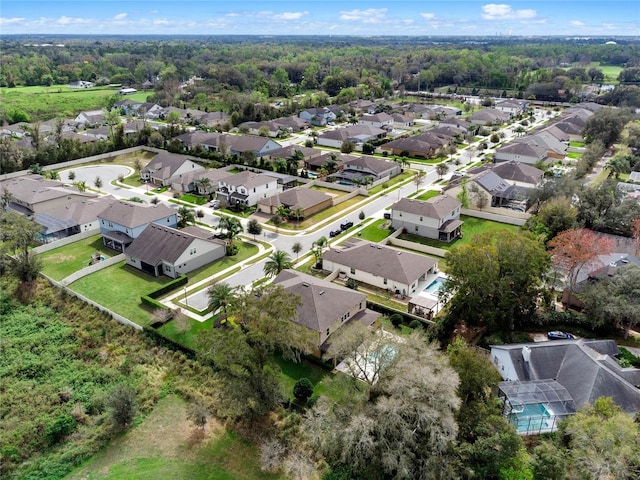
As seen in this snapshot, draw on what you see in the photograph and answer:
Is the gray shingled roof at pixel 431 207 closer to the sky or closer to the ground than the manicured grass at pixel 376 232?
closer to the sky

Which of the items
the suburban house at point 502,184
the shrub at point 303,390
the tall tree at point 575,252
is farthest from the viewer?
the suburban house at point 502,184

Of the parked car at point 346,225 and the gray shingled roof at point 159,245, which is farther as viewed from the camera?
the parked car at point 346,225

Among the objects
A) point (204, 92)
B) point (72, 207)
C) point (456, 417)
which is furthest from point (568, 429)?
point (204, 92)

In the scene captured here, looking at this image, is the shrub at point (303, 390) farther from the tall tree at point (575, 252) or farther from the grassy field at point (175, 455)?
the tall tree at point (575, 252)

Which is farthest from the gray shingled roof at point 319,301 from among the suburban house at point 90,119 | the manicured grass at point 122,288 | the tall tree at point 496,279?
the suburban house at point 90,119

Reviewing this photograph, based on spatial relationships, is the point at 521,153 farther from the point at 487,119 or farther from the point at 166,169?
the point at 166,169

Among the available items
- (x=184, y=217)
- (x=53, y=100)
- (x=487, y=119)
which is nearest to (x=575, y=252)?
(x=184, y=217)
